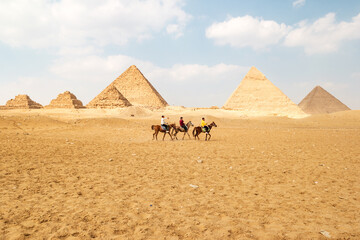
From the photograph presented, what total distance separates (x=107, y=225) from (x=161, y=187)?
1996 mm

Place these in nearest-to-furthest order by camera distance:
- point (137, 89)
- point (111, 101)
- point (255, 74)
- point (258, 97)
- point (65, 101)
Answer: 1. point (65, 101)
2. point (111, 101)
3. point (258, 97)
4. point (255, 74)
5. point (137, 89)

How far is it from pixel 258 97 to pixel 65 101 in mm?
71910

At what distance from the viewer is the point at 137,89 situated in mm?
110250

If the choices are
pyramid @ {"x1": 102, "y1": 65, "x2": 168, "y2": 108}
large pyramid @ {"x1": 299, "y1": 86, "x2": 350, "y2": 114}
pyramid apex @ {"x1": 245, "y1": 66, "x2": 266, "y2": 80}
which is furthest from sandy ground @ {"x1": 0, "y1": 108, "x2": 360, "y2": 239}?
large pyramid @ {"x1": 299, "y1": 86, "x2": 350, "y2": 114}

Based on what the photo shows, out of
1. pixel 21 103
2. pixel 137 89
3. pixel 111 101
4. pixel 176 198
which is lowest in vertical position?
pixel 176 198

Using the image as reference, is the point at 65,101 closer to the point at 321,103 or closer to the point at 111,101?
the point at 111,101

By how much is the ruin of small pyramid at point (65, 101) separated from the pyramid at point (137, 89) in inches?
1425

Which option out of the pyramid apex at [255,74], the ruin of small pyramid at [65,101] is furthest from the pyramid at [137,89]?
the pyramid apex at [255,74]

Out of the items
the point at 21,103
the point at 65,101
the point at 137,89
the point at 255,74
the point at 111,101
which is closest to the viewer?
the point at 65,101

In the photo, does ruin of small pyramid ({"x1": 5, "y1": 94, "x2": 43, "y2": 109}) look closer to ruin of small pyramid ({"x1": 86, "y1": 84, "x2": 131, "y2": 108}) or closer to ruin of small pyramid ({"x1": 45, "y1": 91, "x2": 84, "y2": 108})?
ruin of small pyramid ({"x1": 45, "y1": 91, "x2": 84, "y2": 108})

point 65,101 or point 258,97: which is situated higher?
point 258,97

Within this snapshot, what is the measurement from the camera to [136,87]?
11106 centimetres

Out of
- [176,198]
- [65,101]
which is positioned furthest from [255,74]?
[176,198]

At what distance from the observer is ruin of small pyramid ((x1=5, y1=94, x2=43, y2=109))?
6916cm
